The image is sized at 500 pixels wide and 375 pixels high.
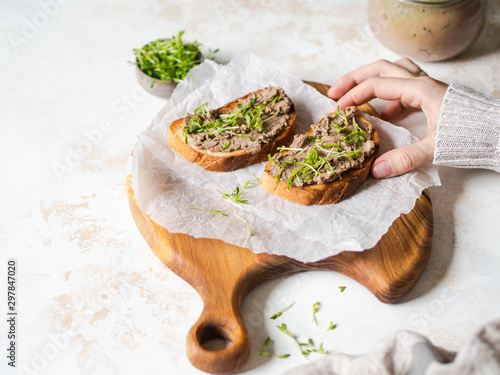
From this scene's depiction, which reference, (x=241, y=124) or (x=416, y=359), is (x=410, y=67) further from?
(x=416, y=359)

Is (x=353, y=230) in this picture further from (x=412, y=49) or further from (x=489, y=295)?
(x=412, y=49)

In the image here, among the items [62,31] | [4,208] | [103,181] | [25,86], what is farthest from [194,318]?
[62,31]

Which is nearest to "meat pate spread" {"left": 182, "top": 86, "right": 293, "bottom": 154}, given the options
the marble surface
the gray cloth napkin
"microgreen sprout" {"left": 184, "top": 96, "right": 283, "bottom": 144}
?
"microgreen sprout" {"left": 184, "top": 96, "right": 283, "bottom": 144}

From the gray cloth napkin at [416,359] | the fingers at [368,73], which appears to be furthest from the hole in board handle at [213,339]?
the fingers at [368,73]

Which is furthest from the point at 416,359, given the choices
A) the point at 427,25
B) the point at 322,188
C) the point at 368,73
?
the point at 427,25

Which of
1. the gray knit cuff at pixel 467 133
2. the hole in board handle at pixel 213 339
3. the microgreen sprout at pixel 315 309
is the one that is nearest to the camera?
the hole in board handle at pixel 213 339

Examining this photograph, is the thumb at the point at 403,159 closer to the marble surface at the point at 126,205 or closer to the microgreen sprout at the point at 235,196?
the marble surface at the point at 126,205

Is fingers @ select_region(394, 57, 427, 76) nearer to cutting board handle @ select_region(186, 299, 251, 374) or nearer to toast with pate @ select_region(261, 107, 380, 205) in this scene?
toast with pate @ select_region(261, 107, 380, 205)
